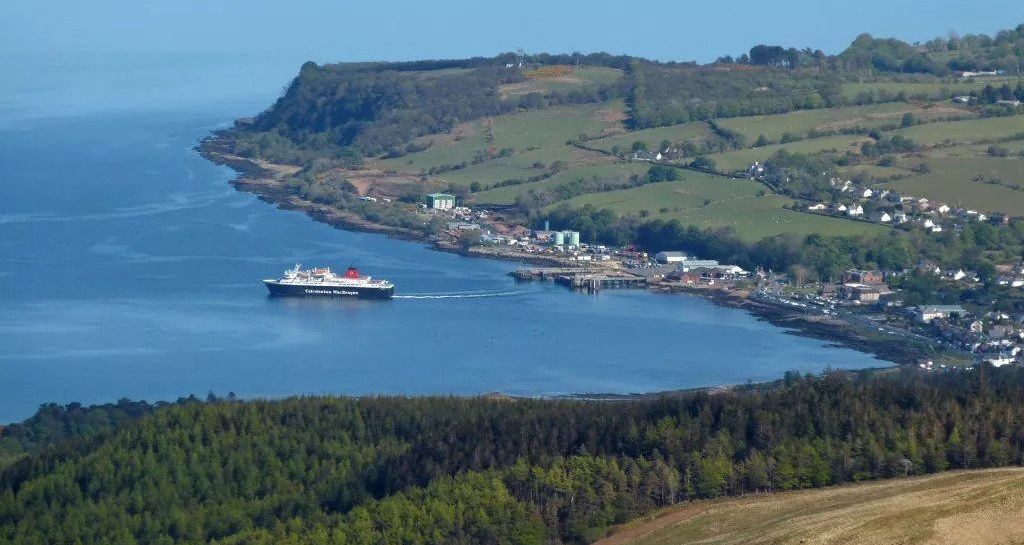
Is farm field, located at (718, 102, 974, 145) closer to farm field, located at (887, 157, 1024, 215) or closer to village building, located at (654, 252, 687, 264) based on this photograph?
farm field, located at (887, 157, 1024, 215)

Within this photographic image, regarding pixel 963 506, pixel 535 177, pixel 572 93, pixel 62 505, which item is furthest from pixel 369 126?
pixel 963 506

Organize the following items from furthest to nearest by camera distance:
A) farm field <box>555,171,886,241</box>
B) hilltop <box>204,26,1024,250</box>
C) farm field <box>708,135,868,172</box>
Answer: farm field <box>708,135,868,172</box>, hilltop <box>204,26,1024,250</box>, farm field <box>555,171,886,241</box>

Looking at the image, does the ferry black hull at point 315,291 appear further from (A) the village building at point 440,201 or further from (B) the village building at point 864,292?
(A) the village building at point 440,201

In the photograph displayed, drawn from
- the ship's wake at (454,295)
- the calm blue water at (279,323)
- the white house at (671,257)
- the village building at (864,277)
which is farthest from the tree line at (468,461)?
the white house at (671,257)

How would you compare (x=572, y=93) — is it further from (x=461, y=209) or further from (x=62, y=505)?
(x=62, y=505)

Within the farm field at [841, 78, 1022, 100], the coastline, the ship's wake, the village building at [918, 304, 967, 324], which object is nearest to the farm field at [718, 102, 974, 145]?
the farm field at [841, 78, 1022, 100]
